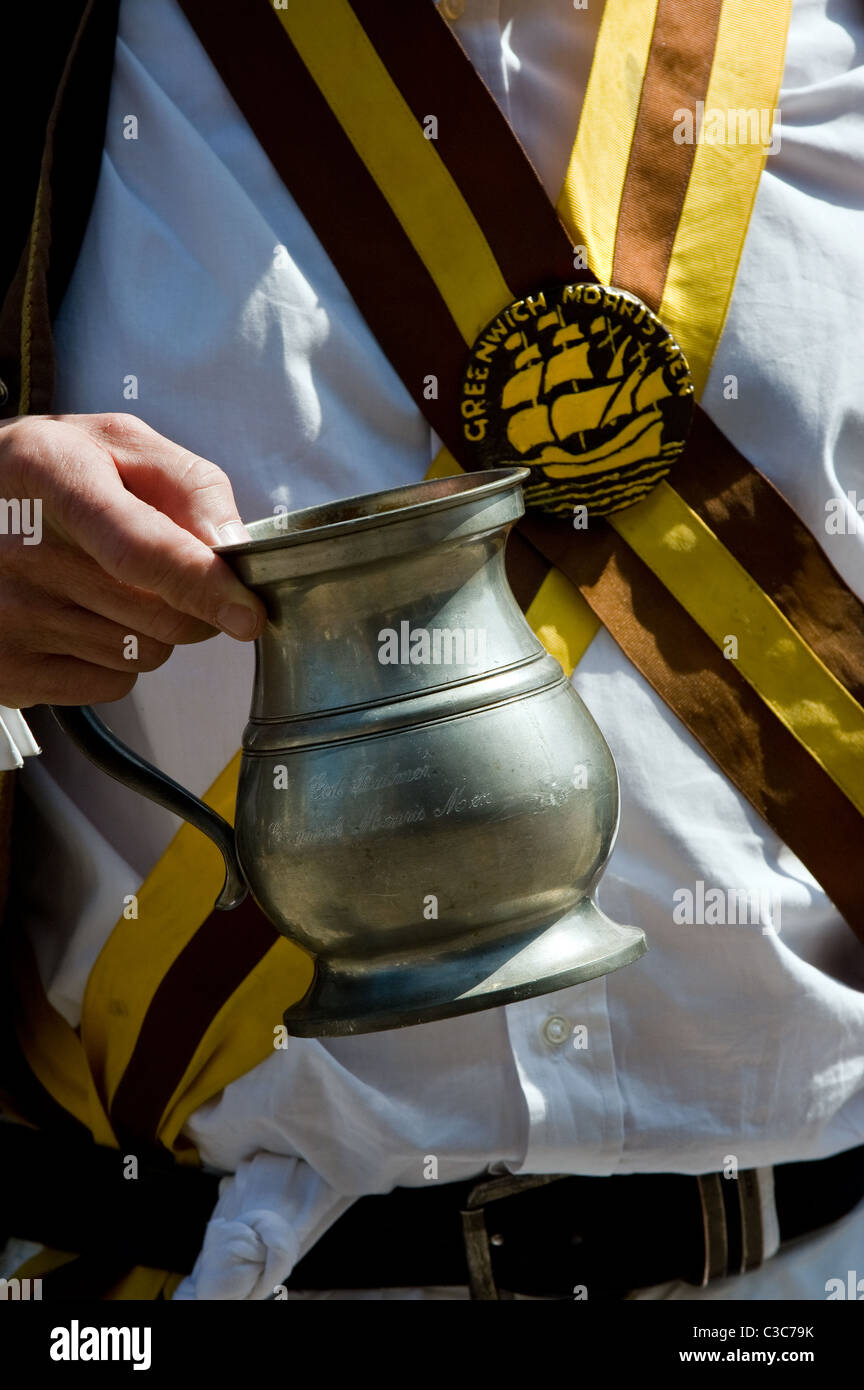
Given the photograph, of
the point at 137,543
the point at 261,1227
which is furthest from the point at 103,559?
the point at 261,1227

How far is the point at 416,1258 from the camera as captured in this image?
3.96 feet

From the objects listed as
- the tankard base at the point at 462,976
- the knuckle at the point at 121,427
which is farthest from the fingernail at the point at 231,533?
the tankard base at the point at 462,976

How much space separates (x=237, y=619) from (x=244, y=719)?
0.38 metres

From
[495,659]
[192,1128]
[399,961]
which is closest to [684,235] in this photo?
[495,659]

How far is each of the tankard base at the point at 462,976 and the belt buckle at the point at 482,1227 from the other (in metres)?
0.46

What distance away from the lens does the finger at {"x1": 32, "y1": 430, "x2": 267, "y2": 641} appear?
2.63ft

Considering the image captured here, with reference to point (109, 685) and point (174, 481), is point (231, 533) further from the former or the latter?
point (109, 685)

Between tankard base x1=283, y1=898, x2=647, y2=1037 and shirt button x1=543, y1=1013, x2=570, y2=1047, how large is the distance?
376 mm

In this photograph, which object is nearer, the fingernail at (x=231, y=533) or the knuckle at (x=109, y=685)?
the fingernail at (x=231, y=533)

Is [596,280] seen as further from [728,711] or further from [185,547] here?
[185,547]

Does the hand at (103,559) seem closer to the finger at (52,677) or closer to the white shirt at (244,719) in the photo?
the finger at (52,677)

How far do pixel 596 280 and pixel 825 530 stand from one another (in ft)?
0.98

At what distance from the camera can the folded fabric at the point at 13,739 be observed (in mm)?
1080

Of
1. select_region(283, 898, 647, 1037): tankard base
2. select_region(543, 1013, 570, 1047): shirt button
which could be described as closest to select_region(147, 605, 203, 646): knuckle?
select_region(283, 898, 647, 1037): tankard base
